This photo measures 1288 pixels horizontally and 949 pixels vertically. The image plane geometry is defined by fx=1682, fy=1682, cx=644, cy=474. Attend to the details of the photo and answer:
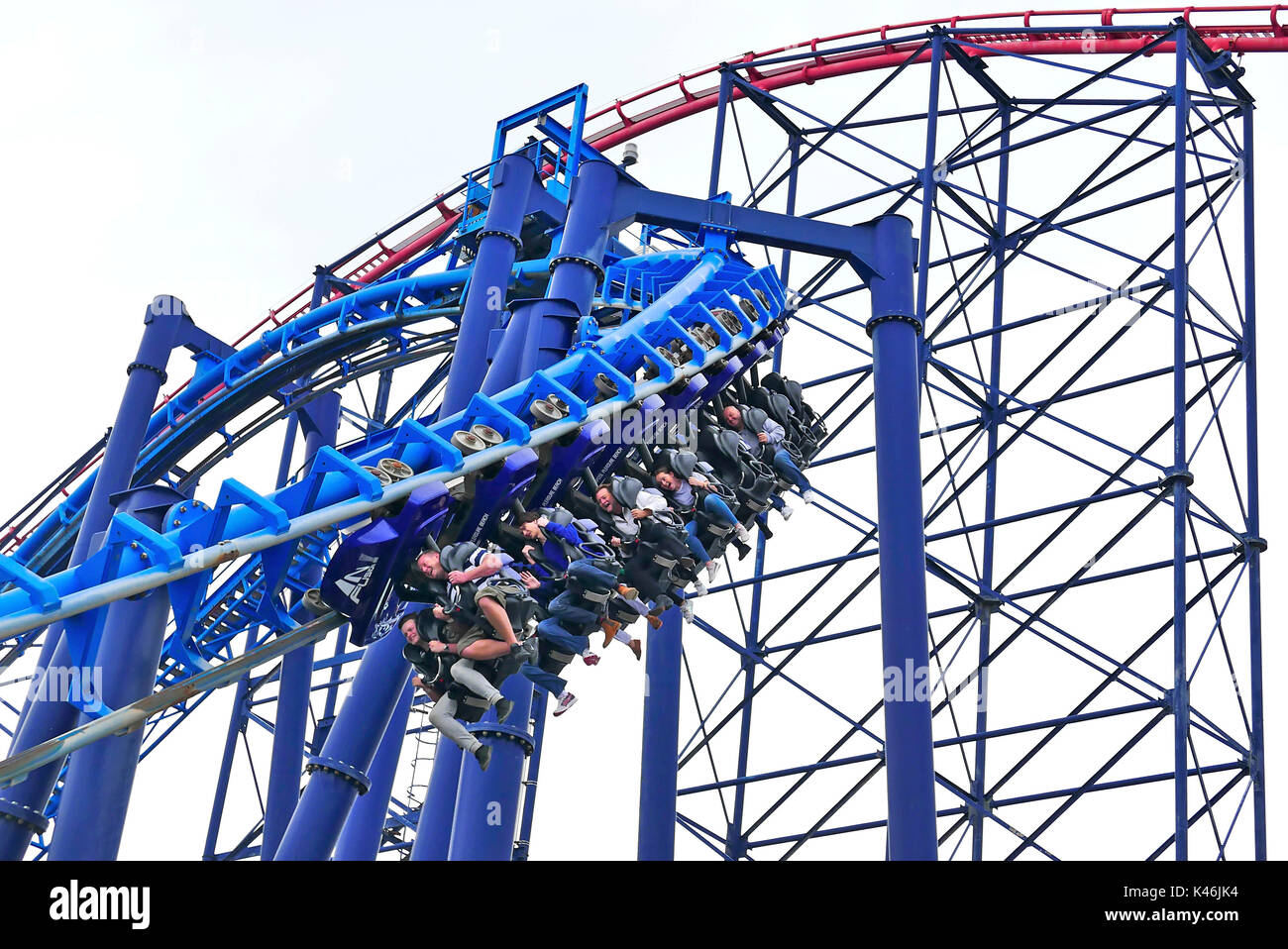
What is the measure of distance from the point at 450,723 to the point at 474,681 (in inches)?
7.8

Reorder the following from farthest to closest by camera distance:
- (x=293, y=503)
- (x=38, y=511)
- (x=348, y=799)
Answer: (x=38, y=511), (x=348, y=799), (x=293, y=503)

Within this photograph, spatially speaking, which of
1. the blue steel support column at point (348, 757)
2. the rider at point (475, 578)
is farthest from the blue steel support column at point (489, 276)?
the rider at point (475, 578)

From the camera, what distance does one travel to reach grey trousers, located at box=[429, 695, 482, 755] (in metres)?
6.17

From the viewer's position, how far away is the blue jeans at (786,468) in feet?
26.5

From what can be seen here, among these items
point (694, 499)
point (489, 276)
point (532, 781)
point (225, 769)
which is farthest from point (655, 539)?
point (225, 769)

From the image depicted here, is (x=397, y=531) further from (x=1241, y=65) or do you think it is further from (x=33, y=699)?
(x=1241, y=65)

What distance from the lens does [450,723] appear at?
20.3 ft

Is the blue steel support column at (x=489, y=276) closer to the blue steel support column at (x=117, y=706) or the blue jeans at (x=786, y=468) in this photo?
the blue jeans at (x=786, y=468)

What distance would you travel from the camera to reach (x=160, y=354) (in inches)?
461

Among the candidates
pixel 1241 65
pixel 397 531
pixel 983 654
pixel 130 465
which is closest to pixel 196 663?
pixel 397 531

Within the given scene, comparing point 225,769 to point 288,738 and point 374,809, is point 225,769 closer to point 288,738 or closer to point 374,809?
point 288,738

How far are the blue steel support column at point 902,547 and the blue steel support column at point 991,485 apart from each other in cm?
228

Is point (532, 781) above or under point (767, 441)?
under

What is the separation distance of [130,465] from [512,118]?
3.49 meters
